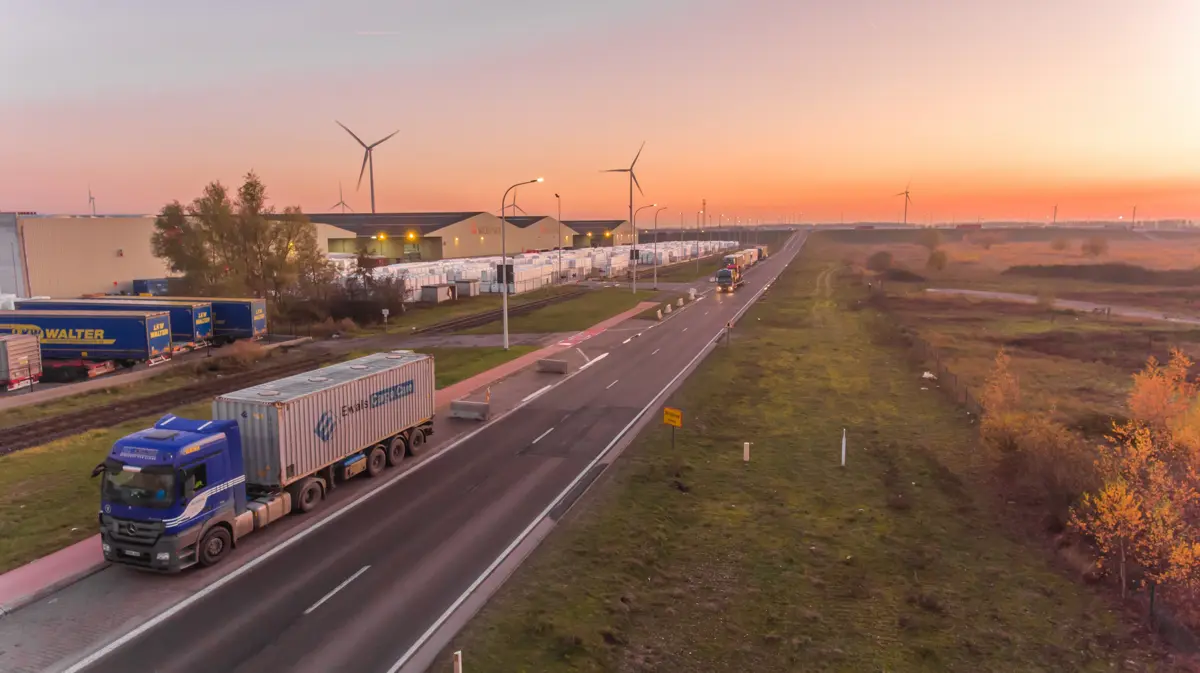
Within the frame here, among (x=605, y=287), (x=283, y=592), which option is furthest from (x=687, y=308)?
(x=283, y=592)

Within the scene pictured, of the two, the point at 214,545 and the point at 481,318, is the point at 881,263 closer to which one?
the point at 481,318

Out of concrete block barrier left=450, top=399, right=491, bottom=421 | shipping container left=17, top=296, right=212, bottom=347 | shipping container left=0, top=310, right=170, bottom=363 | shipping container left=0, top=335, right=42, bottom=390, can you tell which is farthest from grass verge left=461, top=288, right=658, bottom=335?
shipping container left=0, top=335, right=42, bottom=390

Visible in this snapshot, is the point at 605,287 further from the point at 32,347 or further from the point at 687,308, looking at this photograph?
the point at 32,347

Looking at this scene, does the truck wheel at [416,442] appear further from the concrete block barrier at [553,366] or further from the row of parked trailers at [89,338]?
the row of parked trailers at [89,338]

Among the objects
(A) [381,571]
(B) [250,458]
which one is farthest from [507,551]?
(B) [250,458]

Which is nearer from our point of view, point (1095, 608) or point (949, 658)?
point (949, 658)

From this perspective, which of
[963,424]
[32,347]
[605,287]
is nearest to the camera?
[963,424]

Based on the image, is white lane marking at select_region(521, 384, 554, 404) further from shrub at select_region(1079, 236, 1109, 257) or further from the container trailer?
shrub at select_region(1079, 236, 1109, 257)
